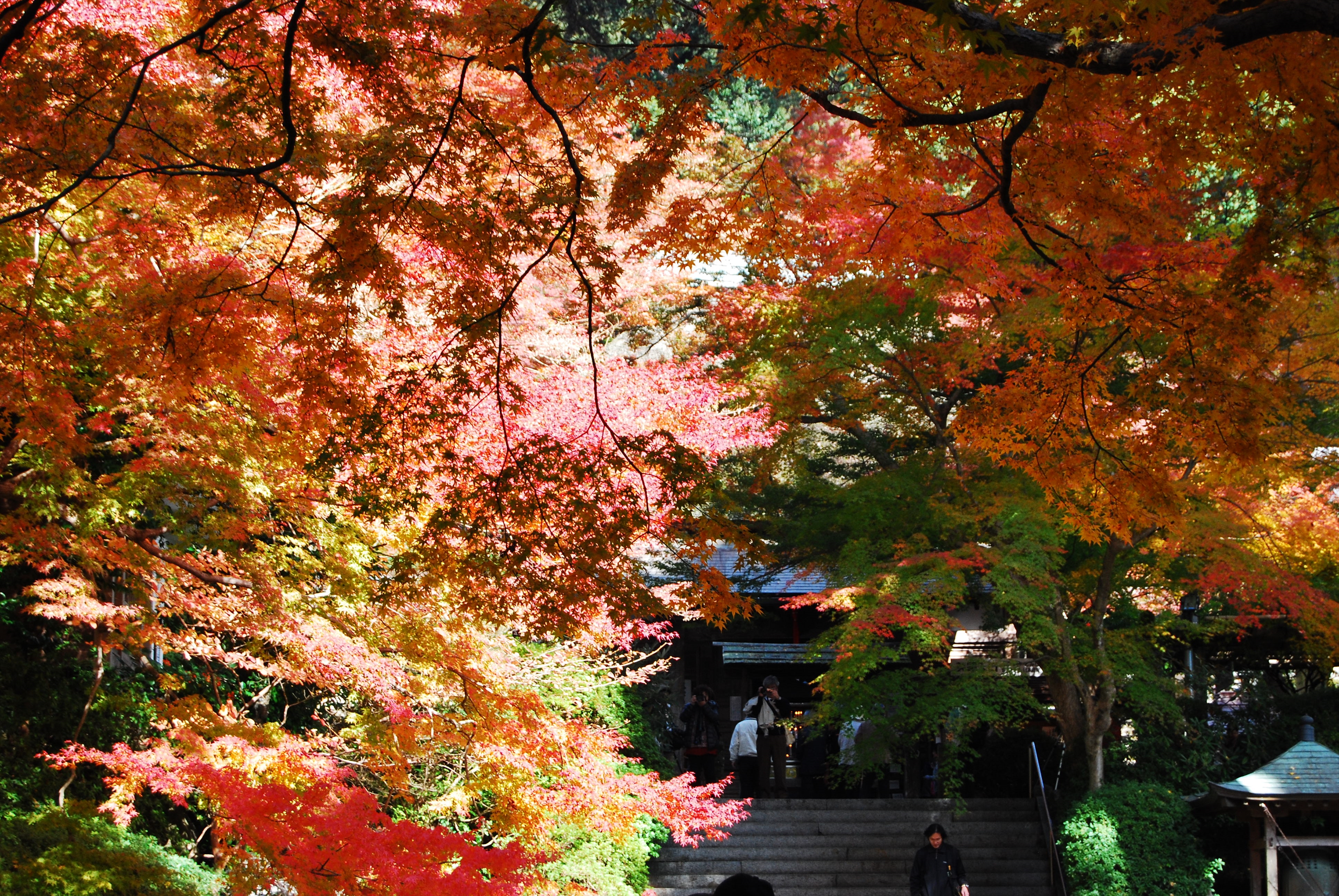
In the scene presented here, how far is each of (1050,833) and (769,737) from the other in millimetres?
3297

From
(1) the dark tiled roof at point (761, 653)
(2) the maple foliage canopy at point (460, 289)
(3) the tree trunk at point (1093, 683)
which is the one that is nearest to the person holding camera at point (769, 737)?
(1) the dark tiled roof at point (761, 653)

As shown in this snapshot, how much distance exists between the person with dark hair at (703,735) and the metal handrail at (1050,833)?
3782mm

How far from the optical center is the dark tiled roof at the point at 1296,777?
9.27 meters

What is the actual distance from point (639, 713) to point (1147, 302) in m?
9.00

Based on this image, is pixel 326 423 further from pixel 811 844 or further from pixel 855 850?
pixel 855 850

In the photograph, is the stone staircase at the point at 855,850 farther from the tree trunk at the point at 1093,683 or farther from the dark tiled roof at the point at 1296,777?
the dark tiled roof at the point at 1296,777

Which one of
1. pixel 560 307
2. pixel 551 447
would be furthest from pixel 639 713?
pixel 551 447

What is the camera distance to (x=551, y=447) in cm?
523

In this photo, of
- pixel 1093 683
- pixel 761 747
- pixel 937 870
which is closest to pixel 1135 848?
pixel 1093 683

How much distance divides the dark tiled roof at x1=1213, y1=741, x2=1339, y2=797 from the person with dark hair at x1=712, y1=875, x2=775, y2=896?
8.12 metres

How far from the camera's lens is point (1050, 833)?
470 inches

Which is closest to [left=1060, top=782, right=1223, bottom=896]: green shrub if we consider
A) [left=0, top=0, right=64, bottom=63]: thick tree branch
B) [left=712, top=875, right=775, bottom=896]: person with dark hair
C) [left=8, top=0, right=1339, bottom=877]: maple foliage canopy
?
[left=8, top=0, right=1339, bottom=877]: maple foliage canopy

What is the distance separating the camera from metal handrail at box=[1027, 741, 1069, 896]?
11.3m

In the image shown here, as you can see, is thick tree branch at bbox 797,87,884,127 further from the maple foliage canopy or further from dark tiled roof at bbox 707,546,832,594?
dark tiled roof at bbox 707,546,832,594
